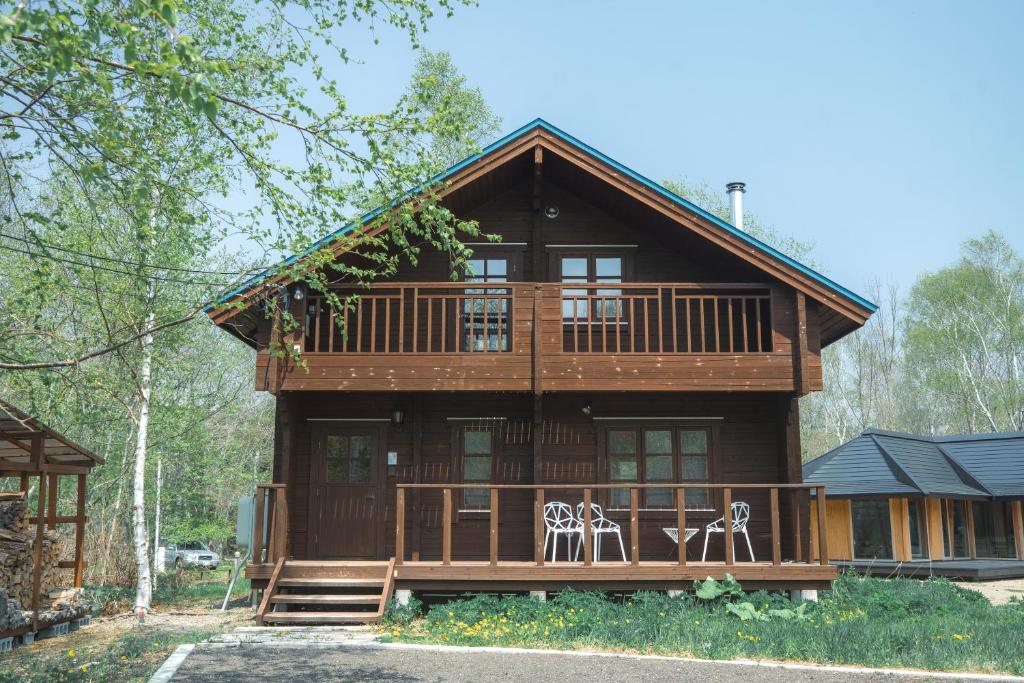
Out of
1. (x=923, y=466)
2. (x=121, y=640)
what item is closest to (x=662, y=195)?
(x=121, y=640)

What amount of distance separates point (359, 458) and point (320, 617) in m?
3.35

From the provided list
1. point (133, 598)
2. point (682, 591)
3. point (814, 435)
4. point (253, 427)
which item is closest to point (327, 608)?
point (682, 591)

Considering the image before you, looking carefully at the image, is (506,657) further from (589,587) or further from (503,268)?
(503,268)

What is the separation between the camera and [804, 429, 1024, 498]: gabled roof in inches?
835

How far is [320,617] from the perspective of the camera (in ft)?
38.3

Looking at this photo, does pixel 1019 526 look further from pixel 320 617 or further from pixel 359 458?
pixel 320 617

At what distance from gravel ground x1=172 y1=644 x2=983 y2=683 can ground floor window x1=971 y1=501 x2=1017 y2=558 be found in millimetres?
16274

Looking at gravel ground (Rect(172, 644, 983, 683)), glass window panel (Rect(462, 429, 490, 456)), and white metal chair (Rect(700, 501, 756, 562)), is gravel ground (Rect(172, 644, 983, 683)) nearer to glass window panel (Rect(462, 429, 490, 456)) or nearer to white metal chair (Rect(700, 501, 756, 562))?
white metal chair (Rect(700, 501, 756, 562))

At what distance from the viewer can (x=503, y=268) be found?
15.0 m

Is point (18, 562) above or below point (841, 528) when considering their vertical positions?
below

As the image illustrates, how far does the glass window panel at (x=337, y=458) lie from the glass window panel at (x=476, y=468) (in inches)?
71.7

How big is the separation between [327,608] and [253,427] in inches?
974

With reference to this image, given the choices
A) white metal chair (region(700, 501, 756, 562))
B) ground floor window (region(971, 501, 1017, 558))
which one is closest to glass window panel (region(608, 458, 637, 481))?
white metal chair (region(700, 501, 756, 562))

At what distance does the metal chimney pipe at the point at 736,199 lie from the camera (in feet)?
56.0
